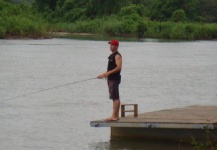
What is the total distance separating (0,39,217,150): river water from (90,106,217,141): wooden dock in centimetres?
24

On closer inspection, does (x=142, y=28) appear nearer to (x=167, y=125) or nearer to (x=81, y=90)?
(x=81, y=90)

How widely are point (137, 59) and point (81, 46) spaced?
13.9 metres

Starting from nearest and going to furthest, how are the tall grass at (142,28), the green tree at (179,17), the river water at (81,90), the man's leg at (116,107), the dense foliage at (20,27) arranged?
the man's leg at (116,107) → the river water at (81,90) → the dense foliage at (20,27) → the tall grass at (142,28) → the green tree at (179,17)

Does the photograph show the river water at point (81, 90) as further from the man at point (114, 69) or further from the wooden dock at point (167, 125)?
the man at point (114, 69)

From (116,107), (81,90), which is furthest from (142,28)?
(116,107)

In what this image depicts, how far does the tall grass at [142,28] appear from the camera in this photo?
8094cm

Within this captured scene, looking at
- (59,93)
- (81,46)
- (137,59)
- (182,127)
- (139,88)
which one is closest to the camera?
(182,127)

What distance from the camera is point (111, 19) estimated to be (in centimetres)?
9156

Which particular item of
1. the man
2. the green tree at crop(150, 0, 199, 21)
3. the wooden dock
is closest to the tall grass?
the green tree at crop(150, 0, 199, 21)

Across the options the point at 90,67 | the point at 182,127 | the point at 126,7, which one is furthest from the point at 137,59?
the point at 126,7

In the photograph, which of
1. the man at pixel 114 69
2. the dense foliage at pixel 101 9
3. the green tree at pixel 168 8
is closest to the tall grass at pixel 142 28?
the dense foliage at pixel 101 9

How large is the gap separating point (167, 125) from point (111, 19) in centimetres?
7644

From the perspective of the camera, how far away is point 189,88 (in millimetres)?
30094

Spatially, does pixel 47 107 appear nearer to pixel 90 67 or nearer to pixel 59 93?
pixel 59 93
